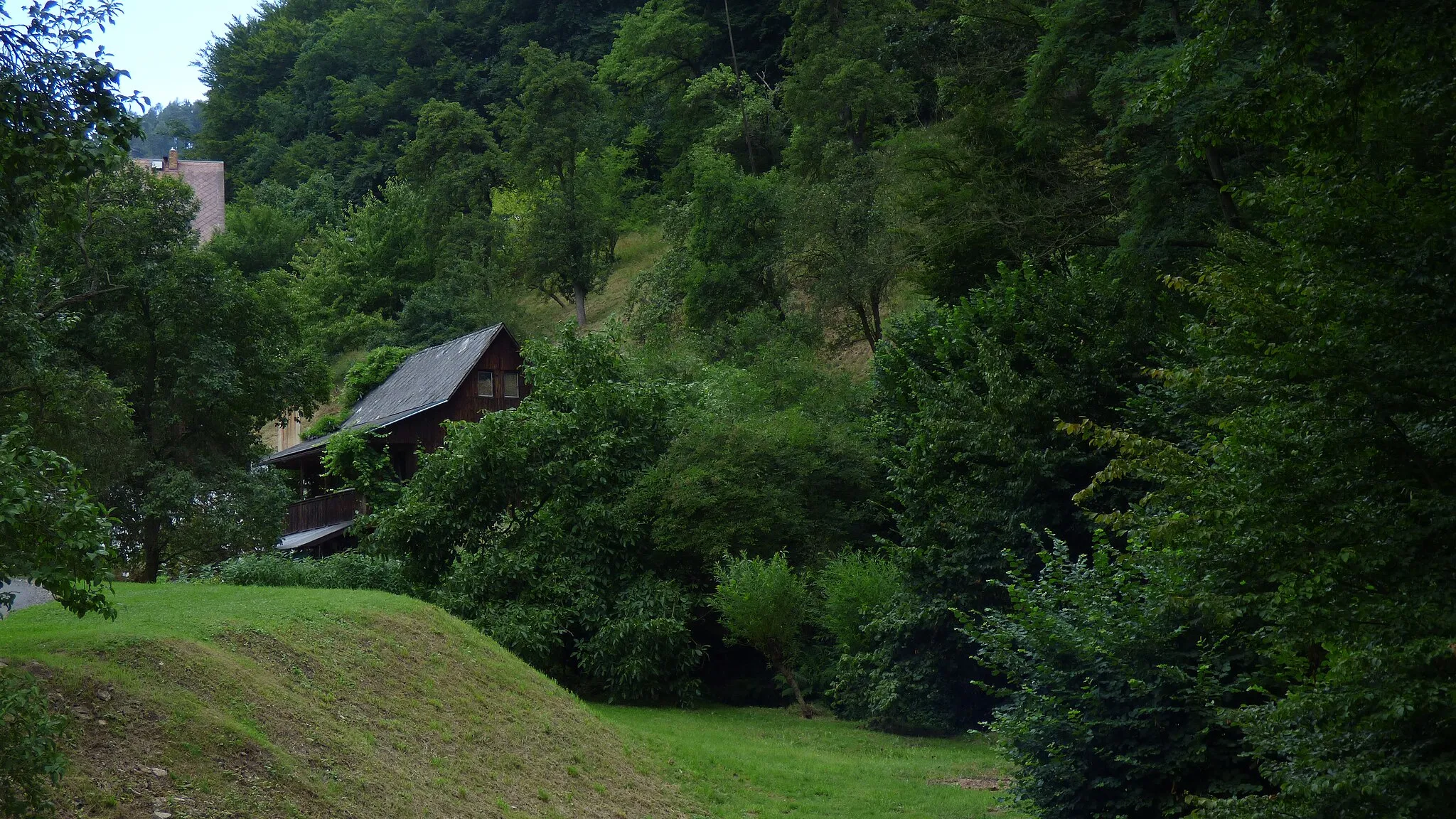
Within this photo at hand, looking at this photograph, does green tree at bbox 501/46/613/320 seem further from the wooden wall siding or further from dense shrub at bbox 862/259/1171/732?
dense shrub at bbox 862/259/1171/732

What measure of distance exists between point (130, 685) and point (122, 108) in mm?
4798

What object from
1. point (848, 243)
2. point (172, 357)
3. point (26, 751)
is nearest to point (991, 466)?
point (848, 243)

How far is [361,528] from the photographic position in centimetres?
2792

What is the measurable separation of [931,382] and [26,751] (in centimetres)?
1797

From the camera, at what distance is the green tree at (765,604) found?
22016 millimetres

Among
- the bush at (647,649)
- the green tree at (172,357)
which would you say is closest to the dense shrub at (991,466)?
the bush at (647,649)

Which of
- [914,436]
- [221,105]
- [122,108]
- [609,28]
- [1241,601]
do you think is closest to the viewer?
[122,108]

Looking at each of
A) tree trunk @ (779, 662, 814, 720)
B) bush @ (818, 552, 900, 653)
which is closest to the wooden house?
tree trunk @ (779, 662, 814, 720)

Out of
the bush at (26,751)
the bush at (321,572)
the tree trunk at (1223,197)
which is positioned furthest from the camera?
the bush at (321,572)

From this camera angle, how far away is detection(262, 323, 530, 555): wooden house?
37938 mm

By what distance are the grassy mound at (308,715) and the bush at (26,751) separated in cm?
153

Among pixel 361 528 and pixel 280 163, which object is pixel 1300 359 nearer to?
pixel 361 528

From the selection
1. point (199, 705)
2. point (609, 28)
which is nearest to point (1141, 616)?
point (199, 705)

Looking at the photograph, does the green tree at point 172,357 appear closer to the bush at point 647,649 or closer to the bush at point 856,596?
the bush at point 647,649
